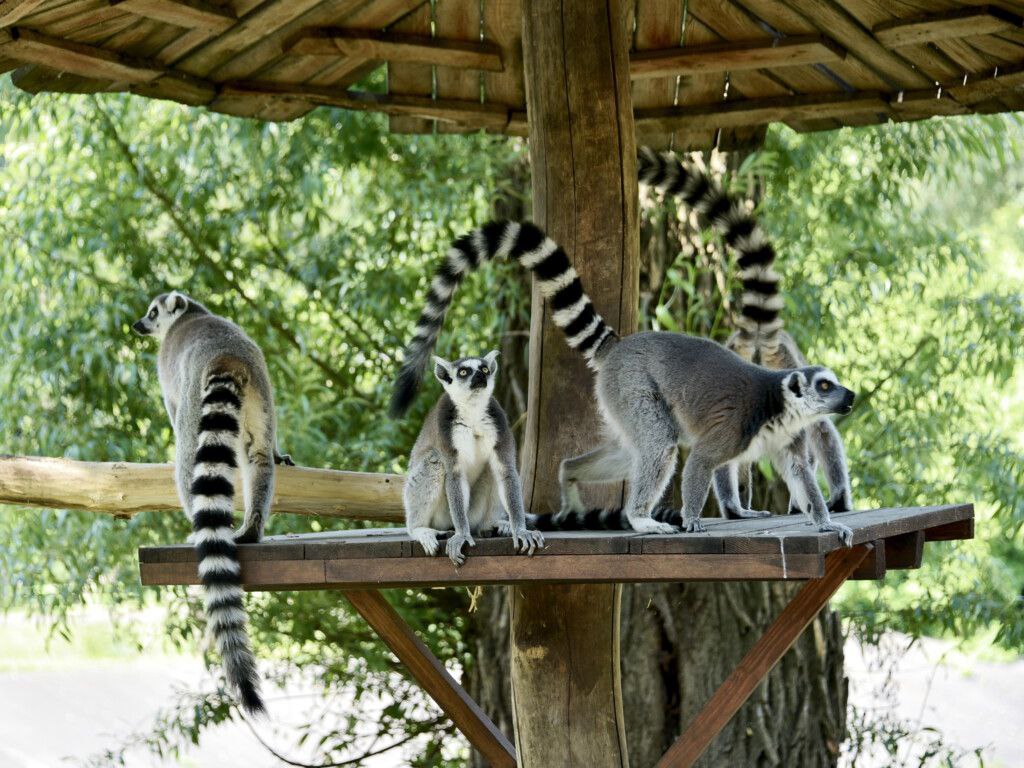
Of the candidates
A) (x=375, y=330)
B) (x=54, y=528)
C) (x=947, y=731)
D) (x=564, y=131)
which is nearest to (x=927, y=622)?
(x=947, y=731)

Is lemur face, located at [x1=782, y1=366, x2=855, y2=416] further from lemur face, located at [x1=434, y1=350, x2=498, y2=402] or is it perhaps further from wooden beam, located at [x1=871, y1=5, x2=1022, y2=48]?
wooden beam, located at [x1=871, y1=5, x2=1022, y2=48]

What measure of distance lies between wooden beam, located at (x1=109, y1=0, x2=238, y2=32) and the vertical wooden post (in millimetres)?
1189

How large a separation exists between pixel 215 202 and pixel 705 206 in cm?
410

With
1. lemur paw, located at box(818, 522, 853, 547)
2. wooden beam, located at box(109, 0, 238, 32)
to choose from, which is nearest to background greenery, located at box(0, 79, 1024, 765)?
wooden beam, located at box(109, 0, 238, 32)

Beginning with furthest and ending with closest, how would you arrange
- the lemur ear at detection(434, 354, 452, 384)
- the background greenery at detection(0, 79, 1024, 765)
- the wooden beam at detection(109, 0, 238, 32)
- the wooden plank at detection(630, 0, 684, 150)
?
the background greenery at detection(0, 79, 1024, 765) < the wooden plank at detection(630, 0, 684, 150) < the wooden beam at detection(109, 0, 238, 32) < the lemur ear at detection(434, 354, 452, 384)

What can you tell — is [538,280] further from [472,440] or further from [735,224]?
[735,224]

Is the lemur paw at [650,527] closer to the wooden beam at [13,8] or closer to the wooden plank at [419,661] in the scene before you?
the wooden plank at [419,661]

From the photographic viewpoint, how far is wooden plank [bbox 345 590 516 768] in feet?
14.1

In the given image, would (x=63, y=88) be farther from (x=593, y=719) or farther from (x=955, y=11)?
(x=955, y=11)

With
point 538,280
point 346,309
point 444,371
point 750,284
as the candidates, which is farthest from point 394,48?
point 346,309

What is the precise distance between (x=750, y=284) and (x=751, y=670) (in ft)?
4.99

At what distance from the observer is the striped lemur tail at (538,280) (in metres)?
4.03

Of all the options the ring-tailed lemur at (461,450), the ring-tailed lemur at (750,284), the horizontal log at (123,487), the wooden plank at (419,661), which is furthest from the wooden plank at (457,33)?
the wooden plank at (419,661)

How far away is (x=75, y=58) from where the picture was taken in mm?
4551
